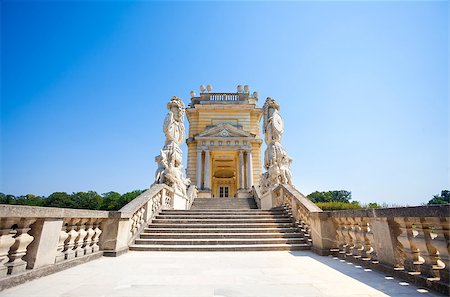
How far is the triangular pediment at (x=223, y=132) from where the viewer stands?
22.3 m

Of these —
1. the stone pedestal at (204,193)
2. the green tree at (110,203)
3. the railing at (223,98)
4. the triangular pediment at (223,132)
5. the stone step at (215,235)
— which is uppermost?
the railing at (223,98)

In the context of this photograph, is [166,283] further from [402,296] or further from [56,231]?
[402,296]

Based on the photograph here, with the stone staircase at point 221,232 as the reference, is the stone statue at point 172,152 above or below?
above

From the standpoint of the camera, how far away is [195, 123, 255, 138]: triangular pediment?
22.3m

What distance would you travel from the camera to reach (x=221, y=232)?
730 cm

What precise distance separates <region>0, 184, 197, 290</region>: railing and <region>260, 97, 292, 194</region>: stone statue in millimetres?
6682

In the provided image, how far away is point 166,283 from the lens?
3.21m

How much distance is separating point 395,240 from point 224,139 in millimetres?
18980

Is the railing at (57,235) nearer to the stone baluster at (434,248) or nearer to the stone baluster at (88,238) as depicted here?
the stone baluster at (88,238)

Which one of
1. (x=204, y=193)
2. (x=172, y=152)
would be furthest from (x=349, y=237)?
(x=204, y=193)

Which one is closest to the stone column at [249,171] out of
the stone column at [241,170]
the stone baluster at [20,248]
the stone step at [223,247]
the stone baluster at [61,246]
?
the stone column at [241,170]

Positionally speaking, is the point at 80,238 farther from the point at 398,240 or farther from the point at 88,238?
the point at 398,240

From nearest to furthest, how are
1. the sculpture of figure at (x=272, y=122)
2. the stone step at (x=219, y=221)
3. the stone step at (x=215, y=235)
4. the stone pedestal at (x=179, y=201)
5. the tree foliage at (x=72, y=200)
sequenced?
the stone step at (x=215, y=235) < the stone step at (x=219, y=221) < the stone pedestal at (x=179, y=201) < the sculpture of figure at (x=272, y=122) < the tree foliage at (x=72, y=200)

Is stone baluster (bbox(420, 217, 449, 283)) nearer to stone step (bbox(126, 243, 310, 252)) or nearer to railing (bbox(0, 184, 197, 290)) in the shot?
stone step (bbox(126, 243, 310, 252))
